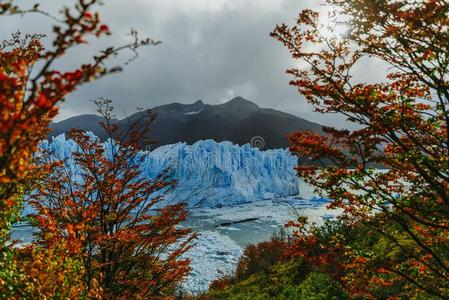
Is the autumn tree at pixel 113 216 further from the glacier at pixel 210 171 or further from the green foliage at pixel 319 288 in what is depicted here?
the glacier at pixel 210 171

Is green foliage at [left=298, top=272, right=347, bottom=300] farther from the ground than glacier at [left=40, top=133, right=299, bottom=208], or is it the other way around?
glacier at [left=40, top=133, right=299, bottom=208]

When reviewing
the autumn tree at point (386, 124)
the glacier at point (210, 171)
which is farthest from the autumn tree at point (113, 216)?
the glacier at point (210, 171)

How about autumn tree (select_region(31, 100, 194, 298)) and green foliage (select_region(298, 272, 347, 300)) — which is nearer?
autumn tree (select_region(31, 100, 194, 298))

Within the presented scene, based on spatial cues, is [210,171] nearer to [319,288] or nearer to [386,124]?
[319,288]

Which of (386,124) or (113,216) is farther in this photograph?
(113,216)

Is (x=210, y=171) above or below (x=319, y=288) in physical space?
above

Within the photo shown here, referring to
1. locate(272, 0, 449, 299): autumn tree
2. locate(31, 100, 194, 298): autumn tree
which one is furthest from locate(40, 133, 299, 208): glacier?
locate(272, 0, 449, 299): autumn tree

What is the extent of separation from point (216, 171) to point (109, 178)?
1596 inches

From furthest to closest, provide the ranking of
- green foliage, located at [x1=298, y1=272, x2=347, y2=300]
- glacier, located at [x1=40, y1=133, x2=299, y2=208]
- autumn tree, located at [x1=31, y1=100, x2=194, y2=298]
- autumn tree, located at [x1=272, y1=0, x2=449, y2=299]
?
glacier, located at [x1=40, y1=133, x2=299, y2=208], green foliage, located at [x1=298, y1=272, x2=347, y2=300], autumn tree, located at [x1=31, y1=100, x2=194, y2=298], autumn tree, located at [x1=272, y1=0, x2=449, y2=299]

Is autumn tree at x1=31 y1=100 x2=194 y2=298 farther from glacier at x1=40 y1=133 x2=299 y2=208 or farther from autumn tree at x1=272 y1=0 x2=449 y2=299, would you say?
glacier at x1=40 y1=133 x2=299 y2=208

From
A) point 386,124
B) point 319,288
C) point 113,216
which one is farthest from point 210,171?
point 386,124

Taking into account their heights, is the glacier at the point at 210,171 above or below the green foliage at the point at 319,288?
above

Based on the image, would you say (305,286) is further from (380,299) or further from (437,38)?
(437,38)

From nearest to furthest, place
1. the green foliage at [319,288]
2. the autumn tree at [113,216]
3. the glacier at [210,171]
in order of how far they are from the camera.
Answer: the autumn tree at [113,216], the green foliage at [319,288], the glacier at [210,171]
